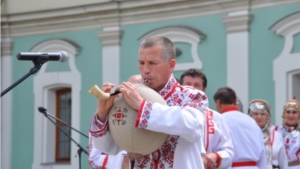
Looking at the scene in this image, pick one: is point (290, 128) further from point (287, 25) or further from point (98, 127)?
point (98, 127)

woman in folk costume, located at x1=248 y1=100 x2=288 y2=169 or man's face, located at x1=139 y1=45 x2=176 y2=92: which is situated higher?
man's face, located at x1=139 y1=45 x2=176 y2=92

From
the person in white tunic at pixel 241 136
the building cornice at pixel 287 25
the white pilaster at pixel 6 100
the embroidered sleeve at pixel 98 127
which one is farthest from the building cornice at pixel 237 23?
the embroidered sleeve at pixel 98 127

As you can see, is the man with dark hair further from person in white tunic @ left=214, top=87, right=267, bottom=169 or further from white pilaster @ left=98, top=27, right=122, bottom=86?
white pilaster @ left=98, top=27, right=122, bottom=86

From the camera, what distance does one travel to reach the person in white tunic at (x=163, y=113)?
4062 millimetres

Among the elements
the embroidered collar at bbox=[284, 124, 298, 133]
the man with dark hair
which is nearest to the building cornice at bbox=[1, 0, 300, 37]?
the embroidered collar at bbox=[284, 124, 298, 133]

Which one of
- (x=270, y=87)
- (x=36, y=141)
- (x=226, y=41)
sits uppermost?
(x=226, y=41)

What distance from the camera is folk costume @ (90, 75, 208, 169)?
4.05 metres

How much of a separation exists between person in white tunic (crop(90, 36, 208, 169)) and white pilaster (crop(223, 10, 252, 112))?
338 inches

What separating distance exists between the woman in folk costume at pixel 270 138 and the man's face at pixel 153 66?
4241 millimetres

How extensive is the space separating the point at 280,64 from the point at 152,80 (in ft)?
27.8

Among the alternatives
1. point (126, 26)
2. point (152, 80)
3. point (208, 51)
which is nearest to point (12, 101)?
point (126, 26)

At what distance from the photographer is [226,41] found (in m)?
13.2

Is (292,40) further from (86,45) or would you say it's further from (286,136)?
(86,45)

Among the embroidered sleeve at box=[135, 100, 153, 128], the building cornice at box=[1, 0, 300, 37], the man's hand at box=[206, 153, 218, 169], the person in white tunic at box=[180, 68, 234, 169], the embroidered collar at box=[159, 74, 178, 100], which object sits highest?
the building cornice at box=[1, 0, 300, 37]
